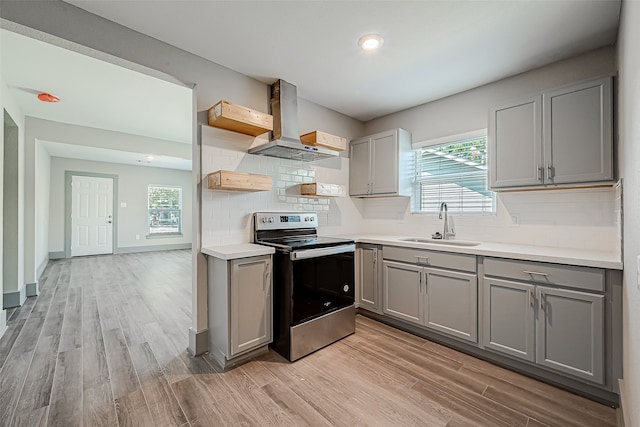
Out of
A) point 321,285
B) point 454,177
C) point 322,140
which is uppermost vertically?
point 322,140

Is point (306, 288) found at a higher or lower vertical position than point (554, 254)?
lower

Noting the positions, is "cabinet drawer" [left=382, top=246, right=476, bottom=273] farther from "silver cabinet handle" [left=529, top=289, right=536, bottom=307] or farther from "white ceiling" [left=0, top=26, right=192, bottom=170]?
"white ceiling" [left=0, top=26, right=192, bottom=170]

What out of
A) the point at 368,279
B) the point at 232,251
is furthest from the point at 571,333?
the point at 232,251

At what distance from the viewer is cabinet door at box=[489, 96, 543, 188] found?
87.6 inches

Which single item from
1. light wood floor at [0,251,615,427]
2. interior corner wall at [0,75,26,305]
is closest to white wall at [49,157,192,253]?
interior corner wall at [0,75,26,305]

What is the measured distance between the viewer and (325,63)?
2.47 m

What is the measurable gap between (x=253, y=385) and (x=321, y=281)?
0.96 m

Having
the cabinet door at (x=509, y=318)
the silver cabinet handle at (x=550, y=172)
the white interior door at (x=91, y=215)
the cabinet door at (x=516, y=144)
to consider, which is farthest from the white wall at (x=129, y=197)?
the silver cabinet handle at (x=550, y=172)

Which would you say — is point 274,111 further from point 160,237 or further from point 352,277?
point 160,237

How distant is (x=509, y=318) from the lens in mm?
2102

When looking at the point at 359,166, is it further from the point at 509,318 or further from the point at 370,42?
the point at 509,318

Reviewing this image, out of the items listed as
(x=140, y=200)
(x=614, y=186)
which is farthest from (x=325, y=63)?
(x=140, y=200)

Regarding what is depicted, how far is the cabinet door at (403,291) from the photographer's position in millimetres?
2654

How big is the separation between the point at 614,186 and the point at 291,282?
2522 mm
